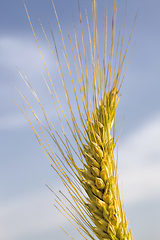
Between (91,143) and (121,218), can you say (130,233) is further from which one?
(91,143)

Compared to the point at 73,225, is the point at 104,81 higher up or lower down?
higher up

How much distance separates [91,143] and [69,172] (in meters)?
0.32

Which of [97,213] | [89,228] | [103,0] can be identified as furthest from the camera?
[89,228]

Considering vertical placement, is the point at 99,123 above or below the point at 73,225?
above

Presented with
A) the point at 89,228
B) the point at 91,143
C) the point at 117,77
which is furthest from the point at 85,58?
the point at 89,228

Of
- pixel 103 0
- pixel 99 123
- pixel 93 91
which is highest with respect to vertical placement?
pixel 103 0

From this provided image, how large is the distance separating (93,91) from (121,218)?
0.92m

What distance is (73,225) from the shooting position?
1.92m

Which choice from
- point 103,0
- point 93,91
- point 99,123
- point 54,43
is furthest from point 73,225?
point 103,0

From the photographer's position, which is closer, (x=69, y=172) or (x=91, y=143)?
(x=91, y=143)

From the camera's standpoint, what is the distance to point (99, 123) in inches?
70.9

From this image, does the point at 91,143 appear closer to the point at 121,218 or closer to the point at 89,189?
the point at 89,189

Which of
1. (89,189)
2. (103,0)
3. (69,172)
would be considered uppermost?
(103,0)

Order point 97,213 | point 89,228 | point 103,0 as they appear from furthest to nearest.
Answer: point 89,228 → point 97,213 → point 103,0
